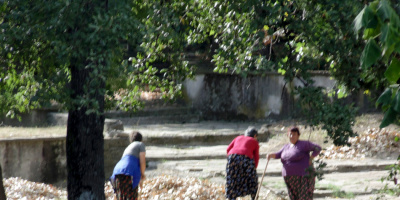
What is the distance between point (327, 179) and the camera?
41.7 feet

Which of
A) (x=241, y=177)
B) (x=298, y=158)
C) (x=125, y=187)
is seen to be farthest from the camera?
(x=241, y=177)

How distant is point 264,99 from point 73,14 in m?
16.6

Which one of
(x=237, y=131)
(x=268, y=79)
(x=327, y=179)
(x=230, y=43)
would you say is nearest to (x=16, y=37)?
(x=230, y=43)

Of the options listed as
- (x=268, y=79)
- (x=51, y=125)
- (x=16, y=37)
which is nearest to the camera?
(x=16, y=37)

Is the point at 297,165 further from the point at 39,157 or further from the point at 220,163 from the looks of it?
the point at 39,157

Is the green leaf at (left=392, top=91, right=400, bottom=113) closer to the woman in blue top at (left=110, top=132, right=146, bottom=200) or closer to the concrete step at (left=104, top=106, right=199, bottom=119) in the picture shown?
the woman in blue top at (left=110, top=132, right=146, bottom=200)

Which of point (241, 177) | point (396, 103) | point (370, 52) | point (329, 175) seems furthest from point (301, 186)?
point (370, 52)

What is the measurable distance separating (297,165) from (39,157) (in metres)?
5.38

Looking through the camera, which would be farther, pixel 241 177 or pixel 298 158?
pixel 241 177

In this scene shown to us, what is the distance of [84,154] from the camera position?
7.28 meters

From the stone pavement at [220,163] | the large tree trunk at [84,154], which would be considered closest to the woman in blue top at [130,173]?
the large tree trunk at [84,154]

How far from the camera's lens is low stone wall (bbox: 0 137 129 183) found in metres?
12.2

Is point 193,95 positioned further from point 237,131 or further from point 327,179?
point 327,179

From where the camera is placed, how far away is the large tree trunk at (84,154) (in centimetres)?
720
